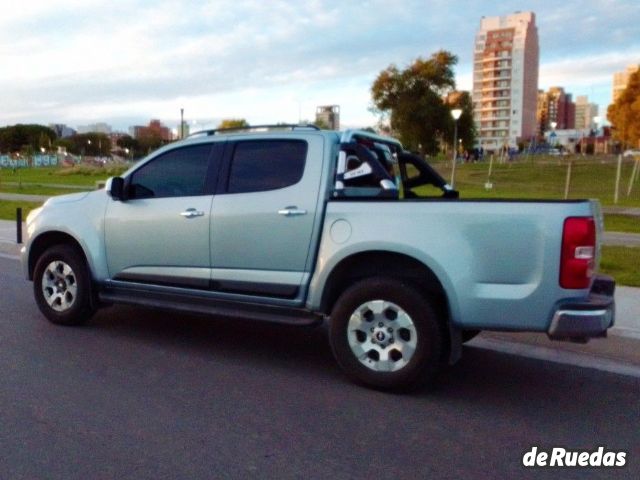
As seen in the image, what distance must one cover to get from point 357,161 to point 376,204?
849mm

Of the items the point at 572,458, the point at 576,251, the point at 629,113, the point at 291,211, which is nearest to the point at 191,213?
the point at 291,211

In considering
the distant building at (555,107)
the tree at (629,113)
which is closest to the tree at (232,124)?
the tree at (629,113)

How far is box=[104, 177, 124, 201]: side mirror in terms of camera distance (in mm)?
6547

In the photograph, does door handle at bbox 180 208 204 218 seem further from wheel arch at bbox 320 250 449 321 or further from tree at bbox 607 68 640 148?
tree at bbox 607 68 640 148

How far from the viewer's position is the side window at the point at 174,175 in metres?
6.33

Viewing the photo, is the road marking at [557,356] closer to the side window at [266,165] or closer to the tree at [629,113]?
the side window at [266,165]

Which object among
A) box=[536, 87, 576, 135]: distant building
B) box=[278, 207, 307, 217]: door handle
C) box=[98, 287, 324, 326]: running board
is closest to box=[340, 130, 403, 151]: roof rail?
box=[278, 207, 307, 217]: door handle

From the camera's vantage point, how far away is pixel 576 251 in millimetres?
4656

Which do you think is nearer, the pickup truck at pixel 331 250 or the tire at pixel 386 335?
the pickup truck at pixel 331 250

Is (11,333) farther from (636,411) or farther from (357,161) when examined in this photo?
(636,411)

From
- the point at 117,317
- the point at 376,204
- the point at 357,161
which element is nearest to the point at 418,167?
the point at 357,161

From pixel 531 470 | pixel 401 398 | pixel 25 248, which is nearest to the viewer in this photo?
pixel 531 470

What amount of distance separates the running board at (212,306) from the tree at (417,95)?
46406 millimetres

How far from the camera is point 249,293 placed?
589 cm
